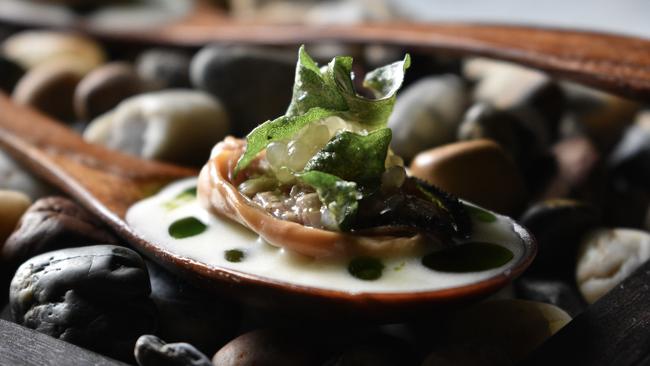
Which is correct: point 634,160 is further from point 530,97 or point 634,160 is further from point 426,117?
point 426,117

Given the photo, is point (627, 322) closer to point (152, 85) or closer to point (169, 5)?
point (152, 85)

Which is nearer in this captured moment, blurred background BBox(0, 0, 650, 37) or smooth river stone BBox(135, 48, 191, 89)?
smooth river stone BBox(135, 48, 191, 89)

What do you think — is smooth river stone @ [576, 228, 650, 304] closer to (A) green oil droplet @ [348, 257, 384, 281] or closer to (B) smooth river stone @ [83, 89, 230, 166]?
(A) green oil droplet @ [348, 257, 384, 281]

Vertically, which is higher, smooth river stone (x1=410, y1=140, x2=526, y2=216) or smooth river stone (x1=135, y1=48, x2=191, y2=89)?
smooth river stone (x1=410, y1=140, x2=526, y2=216)

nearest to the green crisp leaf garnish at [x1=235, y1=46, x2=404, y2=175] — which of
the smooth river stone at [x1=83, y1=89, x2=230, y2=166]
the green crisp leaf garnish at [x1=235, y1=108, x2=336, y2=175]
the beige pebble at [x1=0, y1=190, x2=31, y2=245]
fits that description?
the green crisp leaf garnish at [x1=235, y1=108, x2=336, y2=175]

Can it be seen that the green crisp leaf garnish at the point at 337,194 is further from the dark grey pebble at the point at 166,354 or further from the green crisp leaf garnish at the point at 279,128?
the dark grey pebble at the point at 166,354

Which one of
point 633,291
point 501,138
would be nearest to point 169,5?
point 501,138

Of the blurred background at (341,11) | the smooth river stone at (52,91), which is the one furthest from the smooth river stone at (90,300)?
the blurred background at (341,11)
